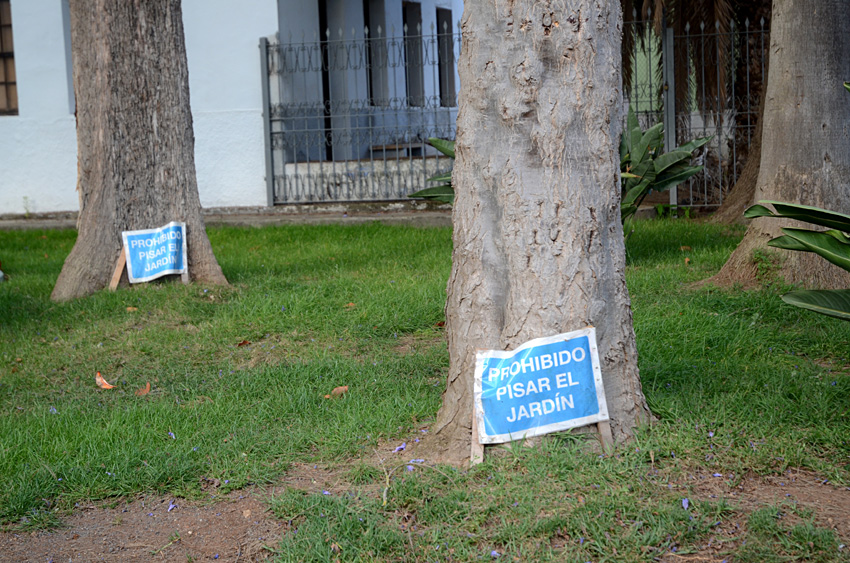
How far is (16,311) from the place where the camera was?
235 inches

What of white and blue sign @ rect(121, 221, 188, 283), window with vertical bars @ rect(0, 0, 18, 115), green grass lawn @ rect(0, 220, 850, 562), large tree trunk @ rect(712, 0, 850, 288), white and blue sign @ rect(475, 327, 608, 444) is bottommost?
green grass lawn @ rect(0, 220, 850, 562)

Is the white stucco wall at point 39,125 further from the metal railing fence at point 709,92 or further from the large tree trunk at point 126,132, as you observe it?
the metal railing fence at point 709,92

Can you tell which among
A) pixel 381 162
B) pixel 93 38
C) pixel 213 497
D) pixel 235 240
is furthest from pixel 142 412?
pixel 381 162

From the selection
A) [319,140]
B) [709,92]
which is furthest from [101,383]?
[709,92]

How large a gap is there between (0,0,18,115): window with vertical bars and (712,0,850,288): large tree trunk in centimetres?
1138

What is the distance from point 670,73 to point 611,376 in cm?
832

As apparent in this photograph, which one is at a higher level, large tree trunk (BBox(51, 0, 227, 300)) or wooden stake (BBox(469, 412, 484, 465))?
large tree trunk (BBox(51, 0, 227, 300))

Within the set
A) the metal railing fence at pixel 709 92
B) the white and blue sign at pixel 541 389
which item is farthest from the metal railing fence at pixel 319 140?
the white and blue sign at pixel 541 389

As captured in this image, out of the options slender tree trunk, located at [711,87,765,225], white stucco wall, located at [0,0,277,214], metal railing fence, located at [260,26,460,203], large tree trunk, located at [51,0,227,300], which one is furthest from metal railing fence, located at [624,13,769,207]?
large tree trunk, located at [51,0,227,300]

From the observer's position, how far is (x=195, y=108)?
12.1 meters

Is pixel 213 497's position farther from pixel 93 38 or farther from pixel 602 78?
pixel 93 38

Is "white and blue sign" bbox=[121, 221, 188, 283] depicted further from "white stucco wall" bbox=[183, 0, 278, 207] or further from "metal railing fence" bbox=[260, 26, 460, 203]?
"white stucco wall" bbox=[183, 0, 278, 207]

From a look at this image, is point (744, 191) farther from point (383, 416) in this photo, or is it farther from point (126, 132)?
point (383, 416)

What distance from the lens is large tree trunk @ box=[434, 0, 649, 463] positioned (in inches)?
115
